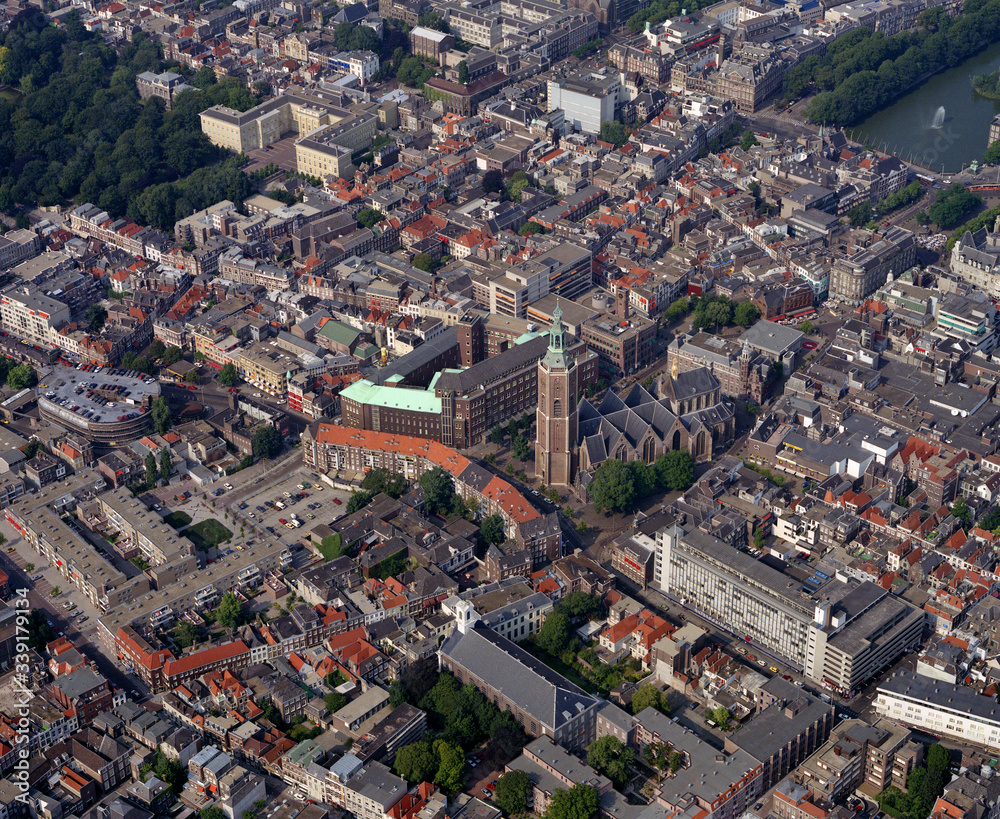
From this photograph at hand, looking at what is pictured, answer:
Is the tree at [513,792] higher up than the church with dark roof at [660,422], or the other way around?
the church with dark roof at [660,422]

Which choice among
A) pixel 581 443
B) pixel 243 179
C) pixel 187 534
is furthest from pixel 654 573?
pixel 243 179

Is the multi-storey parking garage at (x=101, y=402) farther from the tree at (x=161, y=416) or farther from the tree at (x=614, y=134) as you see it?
the tree at (x=614, y=134)

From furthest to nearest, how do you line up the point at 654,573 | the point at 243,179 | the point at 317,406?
the point at 243,179
the point at 317,406
the point at 654,573

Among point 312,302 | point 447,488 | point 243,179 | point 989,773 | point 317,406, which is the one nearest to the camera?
point 989,773

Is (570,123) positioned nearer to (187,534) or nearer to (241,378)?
(241,378)

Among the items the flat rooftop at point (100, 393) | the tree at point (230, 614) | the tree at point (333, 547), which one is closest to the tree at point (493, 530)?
the tree at point (333, 547)

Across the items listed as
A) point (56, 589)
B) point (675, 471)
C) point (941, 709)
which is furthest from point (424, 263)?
point (941, 709)

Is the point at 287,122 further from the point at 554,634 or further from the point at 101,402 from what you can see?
the point at 554,634
